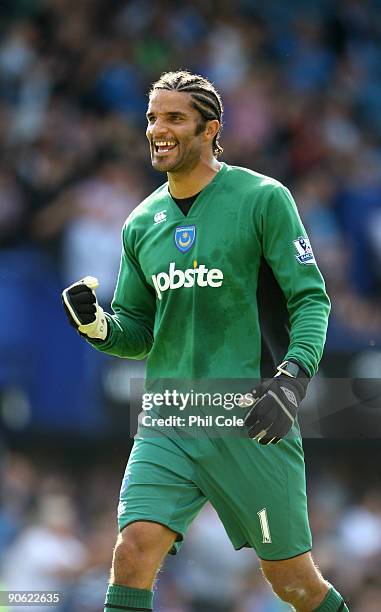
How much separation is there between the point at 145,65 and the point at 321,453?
156 inches

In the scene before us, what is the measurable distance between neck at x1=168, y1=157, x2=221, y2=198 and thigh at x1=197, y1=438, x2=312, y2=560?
1147mm

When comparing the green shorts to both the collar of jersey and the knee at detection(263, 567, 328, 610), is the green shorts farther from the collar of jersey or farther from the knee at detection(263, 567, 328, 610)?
the collar of jersey

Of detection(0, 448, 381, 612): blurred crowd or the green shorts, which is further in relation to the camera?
detection(0, 448, 381, 612): blurred crowd

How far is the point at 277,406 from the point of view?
4938 millimetres

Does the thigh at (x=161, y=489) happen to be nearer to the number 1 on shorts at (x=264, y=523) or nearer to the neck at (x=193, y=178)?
the number 1 on shorts at (x=264, y=523)

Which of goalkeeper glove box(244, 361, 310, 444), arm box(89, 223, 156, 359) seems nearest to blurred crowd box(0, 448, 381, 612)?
arm box(89, 223, 156, 359)

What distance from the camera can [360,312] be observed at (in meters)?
10.3

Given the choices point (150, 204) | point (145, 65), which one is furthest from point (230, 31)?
point (150, 204)

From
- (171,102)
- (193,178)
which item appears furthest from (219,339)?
(171,102)

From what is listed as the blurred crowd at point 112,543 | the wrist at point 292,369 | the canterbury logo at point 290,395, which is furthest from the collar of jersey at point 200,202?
the blurred crowd at point 112,543

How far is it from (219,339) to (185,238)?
477 mm

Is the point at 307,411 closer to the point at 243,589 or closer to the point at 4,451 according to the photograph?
the point at 243,589

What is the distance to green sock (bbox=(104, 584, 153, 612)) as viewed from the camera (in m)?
4.94

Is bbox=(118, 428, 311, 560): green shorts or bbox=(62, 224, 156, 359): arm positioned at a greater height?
bbox=(62, 224, 156, 359): arm
